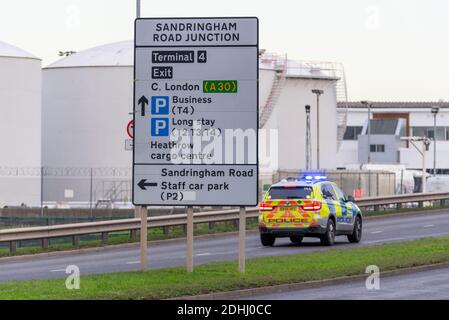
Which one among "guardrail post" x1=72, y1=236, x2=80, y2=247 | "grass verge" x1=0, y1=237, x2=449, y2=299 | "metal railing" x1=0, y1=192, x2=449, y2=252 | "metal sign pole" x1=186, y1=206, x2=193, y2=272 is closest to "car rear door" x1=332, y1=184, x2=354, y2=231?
"grass verge" x1=0, y1=237, x2=449, y2=299

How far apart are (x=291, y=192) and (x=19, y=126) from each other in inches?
1406

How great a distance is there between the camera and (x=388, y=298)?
19547 mm

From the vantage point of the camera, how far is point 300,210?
109 feet

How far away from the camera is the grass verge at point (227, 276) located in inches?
778

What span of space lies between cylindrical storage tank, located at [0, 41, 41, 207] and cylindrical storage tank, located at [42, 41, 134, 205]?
3.89 m

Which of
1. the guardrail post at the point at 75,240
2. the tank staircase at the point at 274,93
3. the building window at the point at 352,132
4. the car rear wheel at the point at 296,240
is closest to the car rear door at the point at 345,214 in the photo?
the car rear wheel at the point at 296,240

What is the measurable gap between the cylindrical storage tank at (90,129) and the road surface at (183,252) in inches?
1141

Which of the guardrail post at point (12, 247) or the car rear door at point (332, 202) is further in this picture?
the guardrail post at point (12, 247)

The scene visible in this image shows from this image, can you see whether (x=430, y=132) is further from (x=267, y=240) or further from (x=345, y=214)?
(x=267, y=240)

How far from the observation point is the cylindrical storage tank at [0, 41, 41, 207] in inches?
2601

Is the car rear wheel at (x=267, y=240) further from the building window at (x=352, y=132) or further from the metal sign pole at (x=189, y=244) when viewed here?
the building window at (x=352, y=132)

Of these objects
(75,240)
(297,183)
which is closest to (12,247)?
(75,240)

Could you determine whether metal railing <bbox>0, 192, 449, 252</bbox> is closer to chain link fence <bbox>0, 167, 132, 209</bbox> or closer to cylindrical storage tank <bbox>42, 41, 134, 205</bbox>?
chain link fence <bbox>0, 167, 132, 209</bbox>
